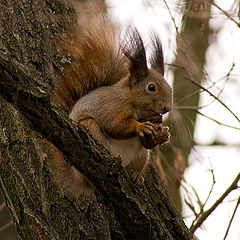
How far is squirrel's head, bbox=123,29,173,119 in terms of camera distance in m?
2.39

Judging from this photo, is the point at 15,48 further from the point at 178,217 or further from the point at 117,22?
the point at 178,217

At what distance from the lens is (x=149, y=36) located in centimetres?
250

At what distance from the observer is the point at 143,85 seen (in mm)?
2457

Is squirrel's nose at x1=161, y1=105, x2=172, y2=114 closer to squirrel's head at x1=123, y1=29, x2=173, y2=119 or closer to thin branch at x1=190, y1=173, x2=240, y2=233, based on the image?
squirrel's head at x1=123, y1=29, x2=173, y2=119

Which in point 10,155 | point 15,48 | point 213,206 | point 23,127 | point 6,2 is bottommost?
point 10,155

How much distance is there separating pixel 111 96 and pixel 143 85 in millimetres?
151

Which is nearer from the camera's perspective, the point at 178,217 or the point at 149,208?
the point at 149,208

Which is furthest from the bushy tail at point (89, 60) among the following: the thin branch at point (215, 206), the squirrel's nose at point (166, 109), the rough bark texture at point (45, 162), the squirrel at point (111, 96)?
the thin branch at point (215, 206)

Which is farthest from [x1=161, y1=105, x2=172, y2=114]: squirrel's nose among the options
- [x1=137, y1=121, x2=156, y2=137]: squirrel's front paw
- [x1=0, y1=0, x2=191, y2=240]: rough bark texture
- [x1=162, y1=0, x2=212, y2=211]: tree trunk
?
[x1=0, y1=0, x2=191, y2=240]: rough bark texture

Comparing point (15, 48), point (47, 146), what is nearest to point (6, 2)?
point (15, 48)

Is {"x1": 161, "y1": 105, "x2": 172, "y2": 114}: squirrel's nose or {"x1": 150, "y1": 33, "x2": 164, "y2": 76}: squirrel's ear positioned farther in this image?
{"x1": 150, "y1": 33, "x2": 164, "y2": 76}: squirrel's ear

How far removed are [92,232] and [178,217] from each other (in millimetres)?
394

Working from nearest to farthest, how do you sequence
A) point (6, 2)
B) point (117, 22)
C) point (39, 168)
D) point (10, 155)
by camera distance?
point (10, 155) → point (39, 168) → point (117, 22) → point (6, 2)

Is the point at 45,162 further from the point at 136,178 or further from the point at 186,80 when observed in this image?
the point at 186,80
